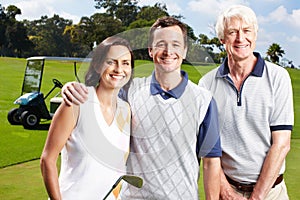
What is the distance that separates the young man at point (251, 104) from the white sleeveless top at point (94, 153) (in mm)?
330

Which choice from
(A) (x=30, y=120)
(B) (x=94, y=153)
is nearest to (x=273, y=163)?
(B) (x=94, y=153)

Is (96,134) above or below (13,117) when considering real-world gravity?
above

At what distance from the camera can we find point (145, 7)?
1.31m

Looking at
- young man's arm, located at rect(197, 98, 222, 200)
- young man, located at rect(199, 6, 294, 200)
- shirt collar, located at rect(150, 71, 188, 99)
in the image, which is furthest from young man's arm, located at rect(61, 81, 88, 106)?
young man, located at rect(199, 6, 294, 200)

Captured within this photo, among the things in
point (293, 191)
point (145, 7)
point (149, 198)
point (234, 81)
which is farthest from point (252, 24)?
point (293, 191)

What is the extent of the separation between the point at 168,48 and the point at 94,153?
0.80ft

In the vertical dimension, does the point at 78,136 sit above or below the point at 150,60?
below

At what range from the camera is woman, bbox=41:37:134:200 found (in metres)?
1.01

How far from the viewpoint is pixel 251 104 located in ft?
4.46

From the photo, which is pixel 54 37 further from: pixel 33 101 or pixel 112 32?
pixel 33 101

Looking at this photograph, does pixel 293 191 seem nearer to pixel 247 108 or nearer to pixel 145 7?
pixel 247 108

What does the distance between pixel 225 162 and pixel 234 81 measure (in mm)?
218

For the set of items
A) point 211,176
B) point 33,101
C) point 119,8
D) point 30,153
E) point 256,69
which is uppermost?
point 119,8

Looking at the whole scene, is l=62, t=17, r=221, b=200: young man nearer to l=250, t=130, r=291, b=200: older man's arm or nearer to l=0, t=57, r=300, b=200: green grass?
l=0, t=57, r=300, b=200: green grass
